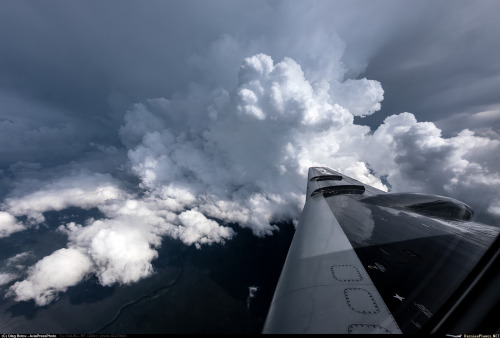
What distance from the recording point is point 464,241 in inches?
239

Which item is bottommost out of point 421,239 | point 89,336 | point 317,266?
point 89,336

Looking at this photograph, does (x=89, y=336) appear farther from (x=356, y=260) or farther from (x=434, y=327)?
(x=356, y=260)

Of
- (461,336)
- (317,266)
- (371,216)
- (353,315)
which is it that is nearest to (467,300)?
(461,336)

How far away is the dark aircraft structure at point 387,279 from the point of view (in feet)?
6.84

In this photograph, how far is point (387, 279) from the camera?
4531mm

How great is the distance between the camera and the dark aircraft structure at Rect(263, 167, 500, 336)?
2084 mm

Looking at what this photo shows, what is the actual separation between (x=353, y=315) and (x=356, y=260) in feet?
7.03

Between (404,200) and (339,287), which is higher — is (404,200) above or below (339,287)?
above

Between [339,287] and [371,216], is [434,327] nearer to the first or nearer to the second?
[339,287]

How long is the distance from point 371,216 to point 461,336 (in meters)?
8.19

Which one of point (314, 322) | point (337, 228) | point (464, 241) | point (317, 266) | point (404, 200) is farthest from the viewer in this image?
point (404, 200)

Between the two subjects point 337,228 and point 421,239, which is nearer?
point 421,239

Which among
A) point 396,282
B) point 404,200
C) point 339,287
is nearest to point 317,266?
point 339,287

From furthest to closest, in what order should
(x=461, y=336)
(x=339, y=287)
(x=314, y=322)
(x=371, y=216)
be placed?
(x=371, y=216), (x=339, y=287), (x=314, y=322), (x=461, y=336)
